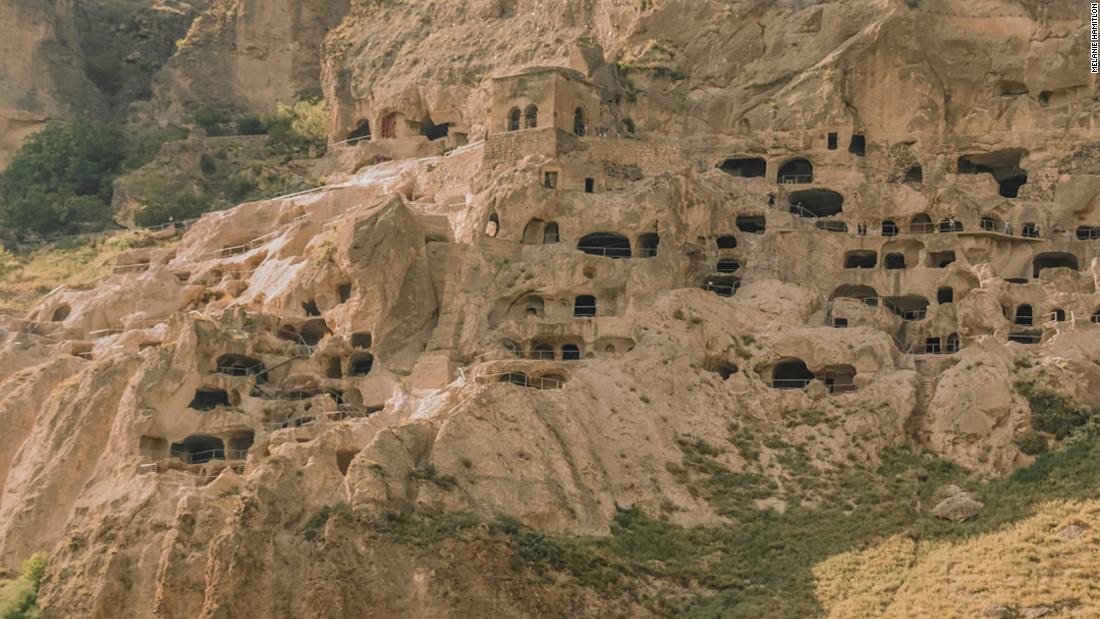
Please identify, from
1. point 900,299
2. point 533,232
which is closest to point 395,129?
point 533,232

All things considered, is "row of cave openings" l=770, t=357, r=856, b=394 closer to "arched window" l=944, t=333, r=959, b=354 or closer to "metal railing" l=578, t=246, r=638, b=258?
"arched window" l=944, t=333, r=959, b=354

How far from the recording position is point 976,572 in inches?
2186

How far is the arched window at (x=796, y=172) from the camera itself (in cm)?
7731

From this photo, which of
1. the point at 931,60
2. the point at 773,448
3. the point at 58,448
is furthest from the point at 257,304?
the point at 931,60

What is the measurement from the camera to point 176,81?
326 feet

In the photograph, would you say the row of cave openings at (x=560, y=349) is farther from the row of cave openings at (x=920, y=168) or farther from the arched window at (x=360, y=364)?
the row of cave openings at (x=920, y=168)

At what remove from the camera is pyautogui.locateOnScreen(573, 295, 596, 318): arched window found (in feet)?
231

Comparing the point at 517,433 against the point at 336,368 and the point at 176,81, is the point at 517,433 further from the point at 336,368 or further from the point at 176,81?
the point at 176,81

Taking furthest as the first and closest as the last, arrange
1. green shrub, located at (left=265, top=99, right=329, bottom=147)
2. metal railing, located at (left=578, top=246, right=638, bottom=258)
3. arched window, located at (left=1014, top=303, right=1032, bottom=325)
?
1. green shrub, located at (left=265, top=99, right=329, bottom=147)
2. metal railing, located at (left=578, top=246, right=638, bottom=258)
3. arched window, located at (left=1014, top=303, right=1032, bottom=325)

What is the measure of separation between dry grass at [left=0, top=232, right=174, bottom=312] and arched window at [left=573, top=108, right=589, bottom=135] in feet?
64.0

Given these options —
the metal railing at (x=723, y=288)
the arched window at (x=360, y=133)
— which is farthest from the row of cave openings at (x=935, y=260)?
the arched window at (x=360, y=133)

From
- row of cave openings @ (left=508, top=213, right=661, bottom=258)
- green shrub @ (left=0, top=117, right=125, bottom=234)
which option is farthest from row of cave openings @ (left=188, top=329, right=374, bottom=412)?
green shrub @ (left=0, top=117, right=125, bottom=234)

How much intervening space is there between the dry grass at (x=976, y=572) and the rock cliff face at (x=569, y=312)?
4.35 meters

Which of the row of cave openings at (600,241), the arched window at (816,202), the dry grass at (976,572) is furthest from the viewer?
the arched window at (816,202)
